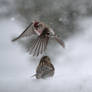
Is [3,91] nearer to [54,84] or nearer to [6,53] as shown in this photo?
[54,84]

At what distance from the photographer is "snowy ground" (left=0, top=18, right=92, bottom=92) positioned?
1.07 metres

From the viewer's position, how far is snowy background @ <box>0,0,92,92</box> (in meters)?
1.08

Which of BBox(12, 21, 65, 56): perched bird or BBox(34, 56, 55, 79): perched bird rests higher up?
BBox(12, 21, 65, 56): perched bird

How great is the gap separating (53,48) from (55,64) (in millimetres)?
231

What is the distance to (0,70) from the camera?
129cm

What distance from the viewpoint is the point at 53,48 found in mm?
1539

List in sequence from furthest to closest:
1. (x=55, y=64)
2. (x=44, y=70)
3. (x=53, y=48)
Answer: (x=53, y=48) → (x=55, y=64) → (x=44, y=70)

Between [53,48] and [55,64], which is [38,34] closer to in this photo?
[55,64]

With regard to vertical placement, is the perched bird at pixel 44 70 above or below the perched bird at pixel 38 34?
below

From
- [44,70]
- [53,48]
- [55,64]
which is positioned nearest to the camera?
[44,70]

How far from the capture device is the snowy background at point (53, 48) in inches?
42.6

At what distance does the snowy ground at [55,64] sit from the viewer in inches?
42.0

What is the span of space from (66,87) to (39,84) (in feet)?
0.28

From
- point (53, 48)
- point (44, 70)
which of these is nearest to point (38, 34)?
point (44, 70)
